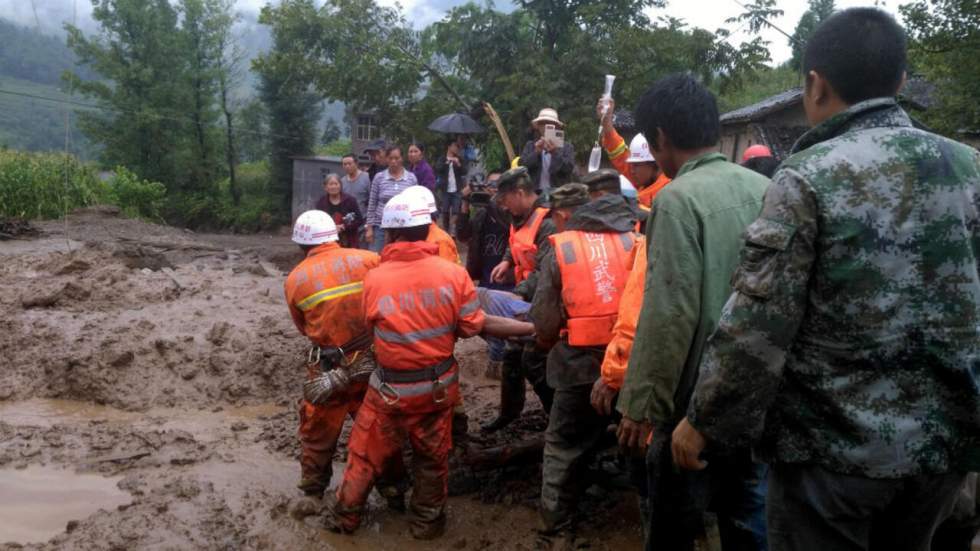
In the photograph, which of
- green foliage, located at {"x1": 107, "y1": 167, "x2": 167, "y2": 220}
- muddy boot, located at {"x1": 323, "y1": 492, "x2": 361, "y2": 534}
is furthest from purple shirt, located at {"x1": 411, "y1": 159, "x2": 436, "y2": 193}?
green foliage, located at {"x1": 107, "y1": 167, "x2": 167, "y2": 220}

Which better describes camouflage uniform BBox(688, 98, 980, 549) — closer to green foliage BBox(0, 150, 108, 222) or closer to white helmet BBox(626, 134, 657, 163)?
white helmet BBox(626, 134, 657, 163)

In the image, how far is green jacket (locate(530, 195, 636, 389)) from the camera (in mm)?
3891

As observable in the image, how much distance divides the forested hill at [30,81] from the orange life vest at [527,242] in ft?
204

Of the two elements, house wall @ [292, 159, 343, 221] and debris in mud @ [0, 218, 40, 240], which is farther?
house wall @ [292, 159, 343, 221]

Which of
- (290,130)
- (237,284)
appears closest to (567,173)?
(237,284)

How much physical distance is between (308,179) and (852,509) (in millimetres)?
32962

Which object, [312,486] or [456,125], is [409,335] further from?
[456,125]

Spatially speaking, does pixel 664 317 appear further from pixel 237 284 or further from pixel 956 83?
pixel 956 83

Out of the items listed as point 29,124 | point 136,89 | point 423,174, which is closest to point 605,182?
point 423,174

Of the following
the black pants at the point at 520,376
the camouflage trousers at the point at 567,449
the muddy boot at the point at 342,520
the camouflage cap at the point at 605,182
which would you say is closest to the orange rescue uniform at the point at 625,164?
the camouflage cap at the point at 605,182

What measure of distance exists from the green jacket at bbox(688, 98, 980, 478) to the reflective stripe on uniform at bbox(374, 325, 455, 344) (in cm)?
247

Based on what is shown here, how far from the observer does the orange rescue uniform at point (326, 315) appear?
452 cm

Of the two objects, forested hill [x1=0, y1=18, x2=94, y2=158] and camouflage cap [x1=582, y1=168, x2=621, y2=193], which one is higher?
forested hill [x1=0, y1=18, x2=94, y2=158]

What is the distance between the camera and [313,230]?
461 cm
